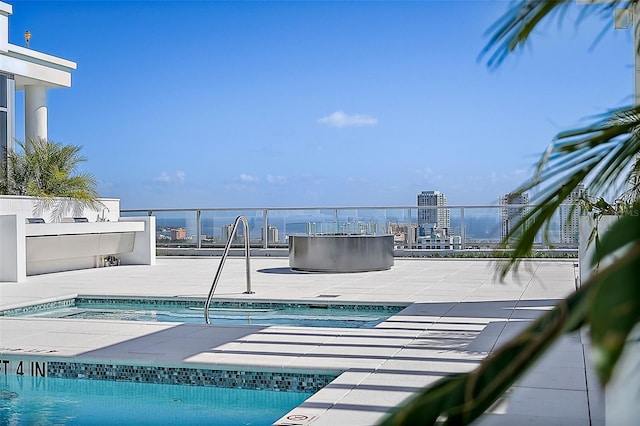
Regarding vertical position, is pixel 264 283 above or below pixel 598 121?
below

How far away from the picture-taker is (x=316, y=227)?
12.2m

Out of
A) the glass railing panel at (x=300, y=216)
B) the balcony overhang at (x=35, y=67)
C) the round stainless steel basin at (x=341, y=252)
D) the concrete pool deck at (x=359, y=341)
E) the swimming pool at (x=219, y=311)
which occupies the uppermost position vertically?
the balcony overhang at (x=35, y=67)

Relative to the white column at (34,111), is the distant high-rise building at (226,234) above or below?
below

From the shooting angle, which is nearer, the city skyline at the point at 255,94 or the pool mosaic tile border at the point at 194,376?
the pool mosaic tile border at the point at 194,376

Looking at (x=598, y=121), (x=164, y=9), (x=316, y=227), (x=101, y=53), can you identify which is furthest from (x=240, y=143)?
(x=598, y=121)

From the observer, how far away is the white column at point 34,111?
54.6ft

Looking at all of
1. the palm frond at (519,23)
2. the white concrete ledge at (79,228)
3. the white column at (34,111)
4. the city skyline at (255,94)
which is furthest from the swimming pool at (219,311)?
the white column at (34,111)

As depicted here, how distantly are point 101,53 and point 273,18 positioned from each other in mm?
5866

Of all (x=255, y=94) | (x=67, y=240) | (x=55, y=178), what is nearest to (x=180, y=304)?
(x=67, y=240)

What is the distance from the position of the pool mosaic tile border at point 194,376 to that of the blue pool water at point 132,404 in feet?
0.15

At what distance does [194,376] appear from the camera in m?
4.52

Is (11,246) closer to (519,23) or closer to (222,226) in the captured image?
(222,226)

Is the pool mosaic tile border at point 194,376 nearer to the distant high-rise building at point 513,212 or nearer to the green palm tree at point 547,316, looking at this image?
the distant high-rise building at point 513,212

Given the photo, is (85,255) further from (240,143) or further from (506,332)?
(240,143)
